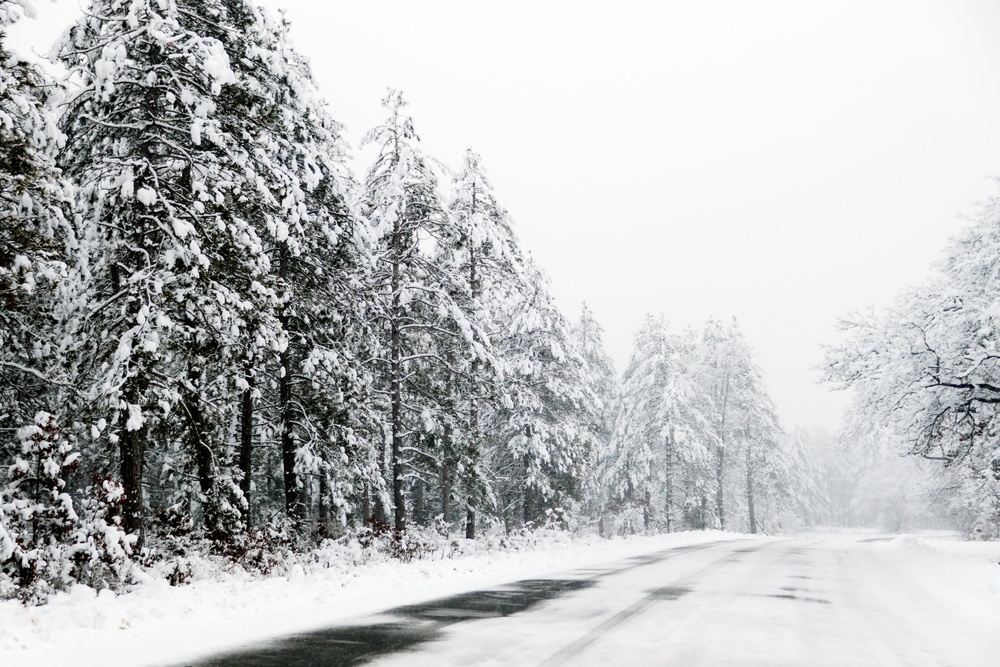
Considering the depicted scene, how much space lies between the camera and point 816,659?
644cm

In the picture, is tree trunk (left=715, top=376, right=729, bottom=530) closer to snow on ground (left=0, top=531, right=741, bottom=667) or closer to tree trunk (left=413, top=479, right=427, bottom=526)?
tree trunk (left=413, top=479, right=427, bottom=526)

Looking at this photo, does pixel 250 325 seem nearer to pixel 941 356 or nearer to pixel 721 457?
pixel 941 356

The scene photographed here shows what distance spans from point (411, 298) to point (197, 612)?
11.7 metres

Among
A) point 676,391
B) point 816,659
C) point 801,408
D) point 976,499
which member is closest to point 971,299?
point 816,659

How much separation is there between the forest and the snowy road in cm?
387

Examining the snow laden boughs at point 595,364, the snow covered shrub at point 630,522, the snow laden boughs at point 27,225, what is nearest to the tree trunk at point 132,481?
the snow laden boughs at point 27,225

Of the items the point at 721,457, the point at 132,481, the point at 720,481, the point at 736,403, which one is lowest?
the point at 720,481

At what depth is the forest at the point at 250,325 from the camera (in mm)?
9875

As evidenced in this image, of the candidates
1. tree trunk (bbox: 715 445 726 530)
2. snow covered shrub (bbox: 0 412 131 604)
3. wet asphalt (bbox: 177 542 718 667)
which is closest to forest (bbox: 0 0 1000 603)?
snow covered shrub (bbox: 0 412 131 604)

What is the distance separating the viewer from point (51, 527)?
8438mm

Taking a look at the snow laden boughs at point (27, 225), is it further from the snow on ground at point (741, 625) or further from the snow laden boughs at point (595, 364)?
the snow laden boughs at point (595, 364)

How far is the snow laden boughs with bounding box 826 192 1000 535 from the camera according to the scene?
16594 millimetres

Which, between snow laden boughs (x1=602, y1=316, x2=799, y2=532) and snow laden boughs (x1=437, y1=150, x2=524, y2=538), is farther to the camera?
snow laden boughs (x1=602, y1=316, x2=799, y2=532)

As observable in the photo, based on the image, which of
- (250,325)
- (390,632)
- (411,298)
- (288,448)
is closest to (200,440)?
(250,325)
